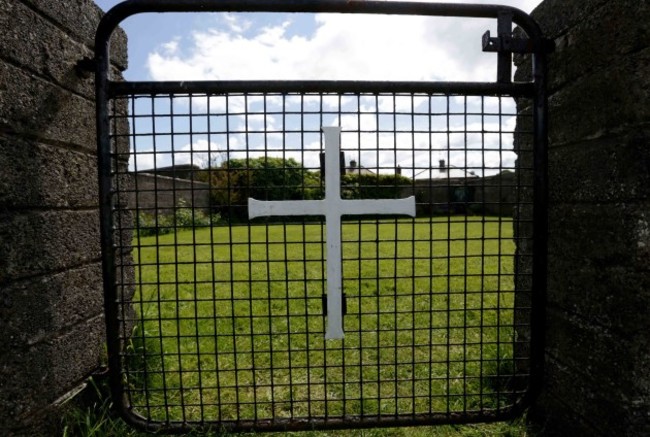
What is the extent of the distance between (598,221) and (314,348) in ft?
6.67

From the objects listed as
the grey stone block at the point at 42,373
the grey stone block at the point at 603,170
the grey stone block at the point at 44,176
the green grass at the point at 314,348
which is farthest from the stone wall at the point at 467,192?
the grey stone block at the point at 42,373

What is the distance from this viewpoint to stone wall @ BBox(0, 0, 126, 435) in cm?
149

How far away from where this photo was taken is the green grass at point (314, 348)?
1916mm

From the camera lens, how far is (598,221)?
5.45 ft

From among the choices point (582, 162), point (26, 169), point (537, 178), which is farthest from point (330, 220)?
point (26, 169)

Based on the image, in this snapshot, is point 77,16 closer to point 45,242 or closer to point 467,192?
point 45,242

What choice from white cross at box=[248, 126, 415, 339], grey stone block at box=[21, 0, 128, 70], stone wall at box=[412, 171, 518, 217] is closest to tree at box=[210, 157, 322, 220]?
white cross at box=[248, 126, 415, 339]

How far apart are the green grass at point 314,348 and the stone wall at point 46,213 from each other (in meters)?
0.29

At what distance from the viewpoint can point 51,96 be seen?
172 cm

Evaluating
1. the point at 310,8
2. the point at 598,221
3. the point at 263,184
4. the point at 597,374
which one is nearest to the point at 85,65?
the point at 310,8

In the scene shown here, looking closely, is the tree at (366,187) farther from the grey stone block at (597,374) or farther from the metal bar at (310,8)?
the grey stone block at (597,374)

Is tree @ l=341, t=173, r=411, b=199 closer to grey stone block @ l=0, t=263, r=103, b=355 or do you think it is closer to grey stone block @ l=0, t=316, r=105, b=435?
grey stone block @ l=0, t=263, r=103, b=355

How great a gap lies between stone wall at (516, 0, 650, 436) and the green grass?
10.7 inches

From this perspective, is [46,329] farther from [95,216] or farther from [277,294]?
[277,294]
